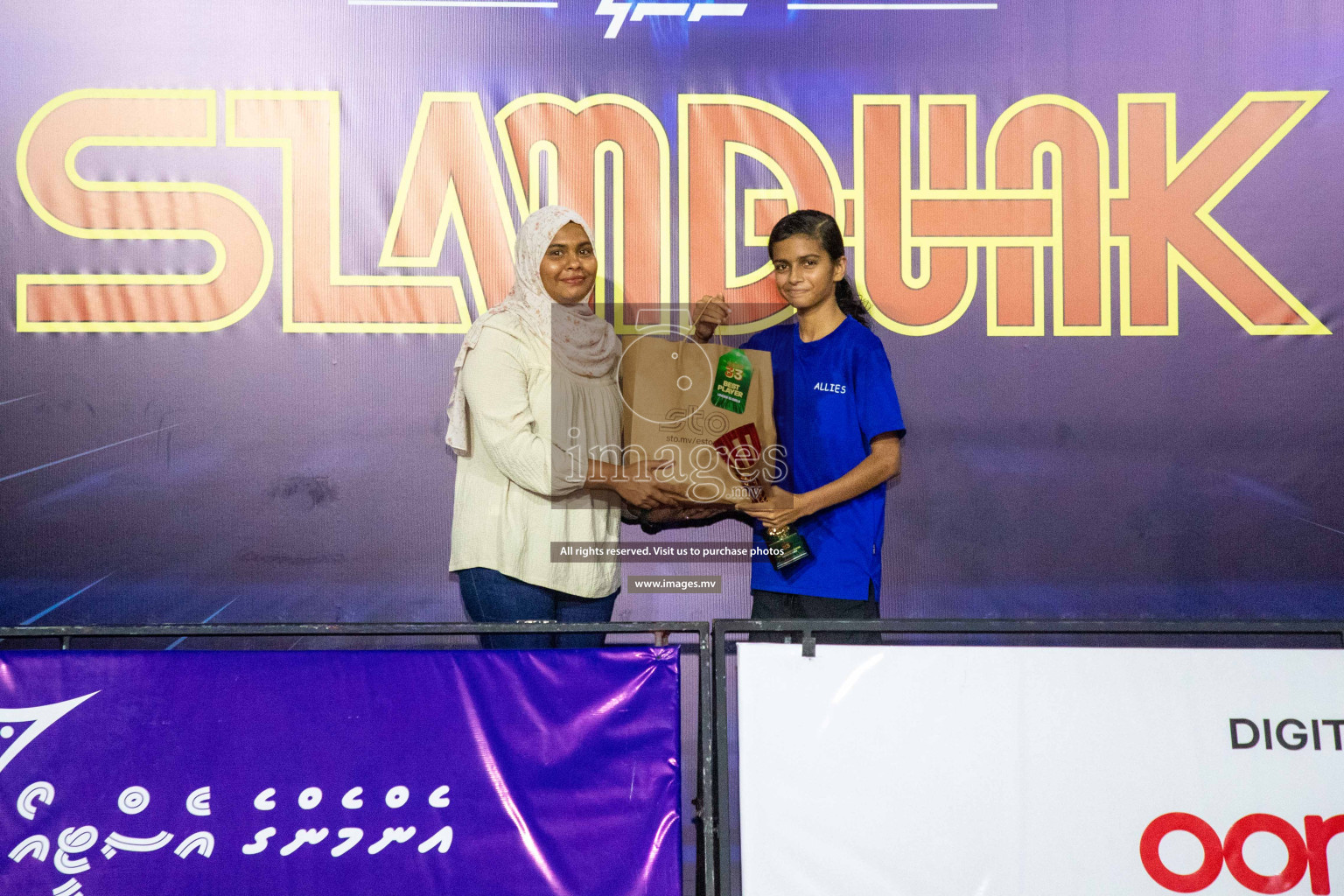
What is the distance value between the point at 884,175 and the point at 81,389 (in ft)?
8.53

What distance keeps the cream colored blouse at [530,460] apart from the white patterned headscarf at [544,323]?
29 millimetres

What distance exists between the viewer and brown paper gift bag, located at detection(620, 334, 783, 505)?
3.03 m

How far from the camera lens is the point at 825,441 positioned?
2998 millimetres

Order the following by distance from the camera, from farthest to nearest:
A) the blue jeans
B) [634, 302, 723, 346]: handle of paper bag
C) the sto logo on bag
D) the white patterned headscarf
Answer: [634, 302, 723, 346]: handle of paper bag
the white patterned headscarf
the blue jeans
the sto logo on bag

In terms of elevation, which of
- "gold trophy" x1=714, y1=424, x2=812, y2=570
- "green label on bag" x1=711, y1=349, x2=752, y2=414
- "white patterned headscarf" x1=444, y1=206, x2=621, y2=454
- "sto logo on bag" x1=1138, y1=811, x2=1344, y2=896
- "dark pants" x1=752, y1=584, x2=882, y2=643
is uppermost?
"white patterned headscarf" x1=444, y1=206, x2=621, y2=454

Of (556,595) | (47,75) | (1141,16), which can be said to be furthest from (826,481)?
(47,75)

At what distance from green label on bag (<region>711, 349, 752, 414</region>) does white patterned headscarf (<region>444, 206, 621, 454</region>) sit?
12.8 inches

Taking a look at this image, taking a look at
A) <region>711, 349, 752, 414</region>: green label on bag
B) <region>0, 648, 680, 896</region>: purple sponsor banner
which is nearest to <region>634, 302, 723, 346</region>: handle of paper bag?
<region>711, 349, 752, 414</region>: green label on bag

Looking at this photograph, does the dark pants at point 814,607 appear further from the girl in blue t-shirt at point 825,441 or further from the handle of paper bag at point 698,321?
the handle of paper bag at point 698,321

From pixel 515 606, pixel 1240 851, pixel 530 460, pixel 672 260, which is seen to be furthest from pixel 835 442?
pixel 1240 851

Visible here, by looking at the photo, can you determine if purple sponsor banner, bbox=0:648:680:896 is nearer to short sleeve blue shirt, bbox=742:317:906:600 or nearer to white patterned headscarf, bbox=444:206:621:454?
short sleeve blue shirt, bbox=742:317:906:600

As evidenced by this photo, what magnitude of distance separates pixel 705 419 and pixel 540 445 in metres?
0.50

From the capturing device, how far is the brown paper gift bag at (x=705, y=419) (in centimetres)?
303

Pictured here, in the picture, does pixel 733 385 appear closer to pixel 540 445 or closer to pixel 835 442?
pixel 835 442
